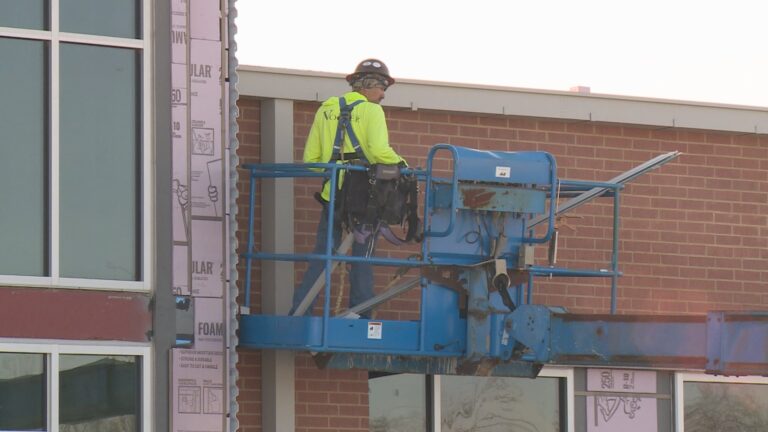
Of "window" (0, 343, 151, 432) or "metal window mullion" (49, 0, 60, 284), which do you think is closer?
"window" (0, 343, 151, 432)

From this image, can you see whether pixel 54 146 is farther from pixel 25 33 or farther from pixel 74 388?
pixel 74 388

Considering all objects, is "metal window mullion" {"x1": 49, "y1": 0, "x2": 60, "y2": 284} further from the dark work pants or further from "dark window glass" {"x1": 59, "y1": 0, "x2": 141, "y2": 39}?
the dark work pants

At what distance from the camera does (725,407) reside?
17.7m

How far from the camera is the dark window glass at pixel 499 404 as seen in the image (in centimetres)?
1683

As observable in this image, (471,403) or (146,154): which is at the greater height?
(146,154)

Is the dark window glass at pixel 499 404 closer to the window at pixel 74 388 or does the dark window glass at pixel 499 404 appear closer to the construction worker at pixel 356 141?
the construction worker at pixel 356 141

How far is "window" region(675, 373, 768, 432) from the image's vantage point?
17.5 metres

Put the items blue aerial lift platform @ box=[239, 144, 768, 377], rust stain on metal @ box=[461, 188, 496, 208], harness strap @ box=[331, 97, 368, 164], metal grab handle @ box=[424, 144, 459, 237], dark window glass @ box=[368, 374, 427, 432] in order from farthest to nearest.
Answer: dark window glass @ box=[368, 374, 427, 432], harness strap @ box=[331, 97, 368, 164], rust stain on metal @ box=[461, 188, 496, 208], blue aerial lift platform @ box=[239, 144, 768, 377], metal grab handle @ box=[424, 144, 459, 237]

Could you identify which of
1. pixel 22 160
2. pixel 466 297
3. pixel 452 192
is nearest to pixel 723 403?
pixel 466 297

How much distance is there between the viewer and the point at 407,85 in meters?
16.7

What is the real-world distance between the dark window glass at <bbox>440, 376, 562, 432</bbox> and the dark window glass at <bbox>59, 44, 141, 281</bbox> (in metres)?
3.90

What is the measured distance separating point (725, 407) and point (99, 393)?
6.51m

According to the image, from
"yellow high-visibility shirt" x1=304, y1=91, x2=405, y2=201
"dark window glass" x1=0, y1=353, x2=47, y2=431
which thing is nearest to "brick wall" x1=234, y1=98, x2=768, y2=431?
"yellow high-visibility shirt" x1=304, y1=91, x2=405, y2=201

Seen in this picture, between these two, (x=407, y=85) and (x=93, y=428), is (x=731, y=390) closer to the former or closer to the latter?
(x=407, y=85)
